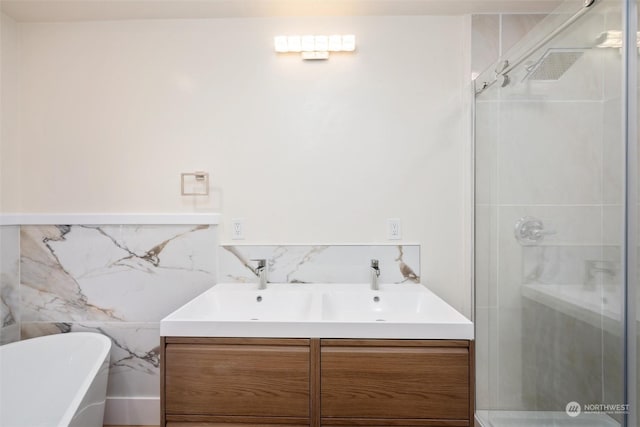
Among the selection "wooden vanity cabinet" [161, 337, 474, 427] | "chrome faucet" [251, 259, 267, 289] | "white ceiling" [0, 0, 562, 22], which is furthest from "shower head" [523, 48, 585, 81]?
"chrome faucet" [251, 259, 267, 289]

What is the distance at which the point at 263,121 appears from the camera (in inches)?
72.9

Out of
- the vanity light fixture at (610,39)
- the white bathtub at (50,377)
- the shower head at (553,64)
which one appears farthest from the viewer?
the white bathtub at (50,377)

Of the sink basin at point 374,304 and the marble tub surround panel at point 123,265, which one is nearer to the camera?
the sink basin at point 374,304

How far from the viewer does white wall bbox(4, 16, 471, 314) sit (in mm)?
1824

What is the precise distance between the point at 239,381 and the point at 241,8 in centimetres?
181

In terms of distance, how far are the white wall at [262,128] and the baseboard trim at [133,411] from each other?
3.50 feet

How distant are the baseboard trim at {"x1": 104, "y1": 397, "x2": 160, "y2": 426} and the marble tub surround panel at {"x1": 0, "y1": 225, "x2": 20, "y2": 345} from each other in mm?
680

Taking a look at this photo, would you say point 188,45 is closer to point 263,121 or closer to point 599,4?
point 263,121

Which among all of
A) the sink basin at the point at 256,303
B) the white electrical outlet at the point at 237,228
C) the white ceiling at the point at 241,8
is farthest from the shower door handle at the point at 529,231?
the white electrical outlet at the point at 237,228

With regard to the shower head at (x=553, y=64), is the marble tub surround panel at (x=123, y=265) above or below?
below

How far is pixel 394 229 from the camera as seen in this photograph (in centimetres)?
183

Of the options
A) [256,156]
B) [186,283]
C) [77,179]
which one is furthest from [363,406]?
[77,179]

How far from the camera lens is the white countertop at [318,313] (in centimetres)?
125

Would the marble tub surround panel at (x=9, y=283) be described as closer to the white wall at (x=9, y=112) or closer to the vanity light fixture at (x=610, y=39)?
the white wall at (x=9, y=112)
